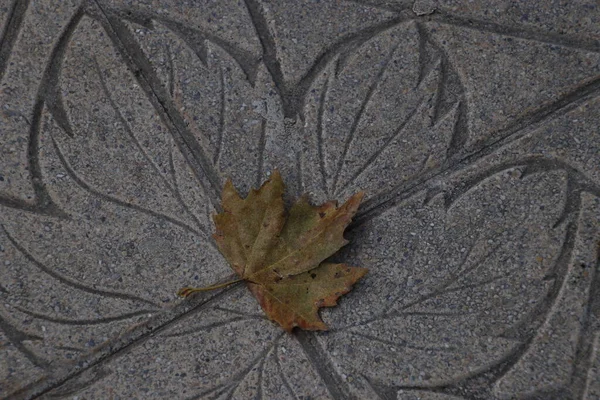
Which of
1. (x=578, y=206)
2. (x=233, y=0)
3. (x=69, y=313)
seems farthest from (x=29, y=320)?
(x=578, y=206)

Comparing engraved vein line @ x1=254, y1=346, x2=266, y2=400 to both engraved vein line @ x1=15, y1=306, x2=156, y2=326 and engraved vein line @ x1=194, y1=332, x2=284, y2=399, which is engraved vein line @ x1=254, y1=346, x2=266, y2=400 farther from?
engraved vein line @ x1=15, y1=306, x2=156, y2=326

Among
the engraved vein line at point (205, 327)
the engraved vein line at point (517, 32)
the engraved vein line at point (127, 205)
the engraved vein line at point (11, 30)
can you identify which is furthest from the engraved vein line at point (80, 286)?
the engraved vein line at point (517, 32)

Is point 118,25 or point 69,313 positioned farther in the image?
point 118,25

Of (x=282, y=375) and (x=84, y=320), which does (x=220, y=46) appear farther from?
(x=282, y=375)


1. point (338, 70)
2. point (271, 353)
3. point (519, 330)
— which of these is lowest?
point (519, 330)

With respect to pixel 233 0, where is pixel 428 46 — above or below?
below

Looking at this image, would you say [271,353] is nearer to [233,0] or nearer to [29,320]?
[29,320]
